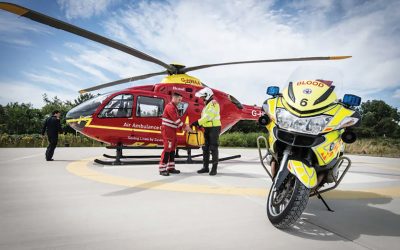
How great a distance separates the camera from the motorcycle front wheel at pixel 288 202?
2428 mm

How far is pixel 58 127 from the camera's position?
348 inches

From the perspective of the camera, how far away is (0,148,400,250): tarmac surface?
7.38 ft

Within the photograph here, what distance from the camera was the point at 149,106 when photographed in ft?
26.3

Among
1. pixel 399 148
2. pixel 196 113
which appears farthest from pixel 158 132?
pixel 399 148

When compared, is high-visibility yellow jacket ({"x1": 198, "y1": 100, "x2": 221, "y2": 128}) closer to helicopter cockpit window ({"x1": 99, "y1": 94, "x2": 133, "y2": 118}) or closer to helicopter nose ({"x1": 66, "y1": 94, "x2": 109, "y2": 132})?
helicopter cockpit window ({"x1": 99, "y1": 94, "x2": 133, "y2": 118})

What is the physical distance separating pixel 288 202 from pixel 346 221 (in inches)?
38.6

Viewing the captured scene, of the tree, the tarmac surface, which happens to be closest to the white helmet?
the tarmac surface

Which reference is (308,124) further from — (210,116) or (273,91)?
(210,116)

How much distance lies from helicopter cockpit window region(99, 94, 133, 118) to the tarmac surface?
3024 mm

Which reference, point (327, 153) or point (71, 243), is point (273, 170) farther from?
point (71, 243)

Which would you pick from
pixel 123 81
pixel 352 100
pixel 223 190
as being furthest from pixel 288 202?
pixel 123 81

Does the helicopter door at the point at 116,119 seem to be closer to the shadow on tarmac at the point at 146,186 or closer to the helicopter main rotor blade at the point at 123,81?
the helicopter main rotor blade at the point at 123,81

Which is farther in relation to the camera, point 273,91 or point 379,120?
point 379,120

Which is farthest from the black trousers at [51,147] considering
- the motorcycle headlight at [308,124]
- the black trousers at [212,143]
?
the motorcycle headlight at [308,124]
